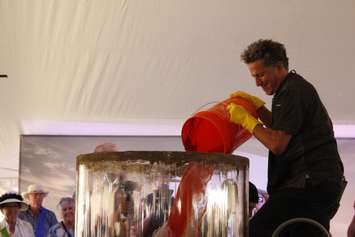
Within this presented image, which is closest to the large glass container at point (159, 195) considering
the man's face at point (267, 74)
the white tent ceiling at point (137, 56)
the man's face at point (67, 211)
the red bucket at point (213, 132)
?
the red bucket at point (213, 132)

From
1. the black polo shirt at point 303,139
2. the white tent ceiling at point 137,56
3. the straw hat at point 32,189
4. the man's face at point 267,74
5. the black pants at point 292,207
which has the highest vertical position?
the white tent ceiling at point 137,56

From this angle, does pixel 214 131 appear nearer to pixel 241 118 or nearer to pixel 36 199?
pixel 241 118

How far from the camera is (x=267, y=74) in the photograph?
1588 millimetres

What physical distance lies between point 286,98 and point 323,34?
202 cm

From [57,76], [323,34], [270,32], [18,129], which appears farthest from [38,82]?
[323,34]

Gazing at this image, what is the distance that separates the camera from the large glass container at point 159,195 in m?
1.04

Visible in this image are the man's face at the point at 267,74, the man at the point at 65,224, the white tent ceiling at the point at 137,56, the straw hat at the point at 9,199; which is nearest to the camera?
the man's face at the point at 267,74

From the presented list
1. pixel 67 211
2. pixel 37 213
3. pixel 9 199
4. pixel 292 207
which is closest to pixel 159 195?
pixel 292 207

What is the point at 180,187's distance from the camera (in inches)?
41.8

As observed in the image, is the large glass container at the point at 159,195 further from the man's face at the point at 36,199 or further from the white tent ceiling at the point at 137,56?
the man's face at the point at 36,199

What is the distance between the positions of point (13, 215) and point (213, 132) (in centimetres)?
260

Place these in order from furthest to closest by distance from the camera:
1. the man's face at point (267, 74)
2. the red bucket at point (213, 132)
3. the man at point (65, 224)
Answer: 1. the man at point (65, 224)
2. the man's face at point (267, 74)
3. the red bucket at point (213, 132)

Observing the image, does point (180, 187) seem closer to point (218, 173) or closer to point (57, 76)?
point (218, 173)

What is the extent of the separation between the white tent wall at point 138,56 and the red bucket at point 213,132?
1818mm
